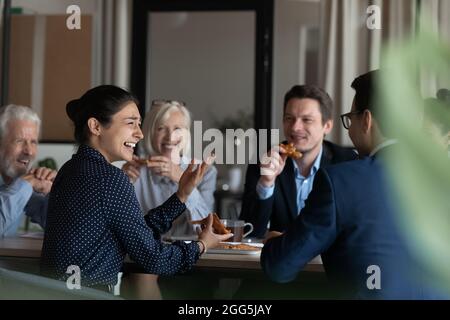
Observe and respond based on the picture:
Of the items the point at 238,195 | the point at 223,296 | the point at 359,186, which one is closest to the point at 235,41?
the point at 238,195

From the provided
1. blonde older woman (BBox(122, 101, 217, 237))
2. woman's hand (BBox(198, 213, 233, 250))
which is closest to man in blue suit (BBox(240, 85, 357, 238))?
blonde older woman (BBox(122, 101, 217, 237))

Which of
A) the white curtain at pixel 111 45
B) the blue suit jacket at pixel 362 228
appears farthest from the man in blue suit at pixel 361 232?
the white curtain at pixel 111 45

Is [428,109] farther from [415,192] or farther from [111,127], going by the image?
[111,127]

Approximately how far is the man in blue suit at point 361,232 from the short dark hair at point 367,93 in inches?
5.0

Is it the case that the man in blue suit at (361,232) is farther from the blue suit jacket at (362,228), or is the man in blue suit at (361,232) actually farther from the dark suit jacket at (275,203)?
the dark suit jacket at (275,203)

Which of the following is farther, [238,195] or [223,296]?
[238,195]

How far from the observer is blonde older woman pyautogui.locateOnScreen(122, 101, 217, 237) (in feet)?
8.93

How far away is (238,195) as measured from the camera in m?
6.07

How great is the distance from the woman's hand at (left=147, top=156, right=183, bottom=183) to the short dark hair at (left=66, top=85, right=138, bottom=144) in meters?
0.86

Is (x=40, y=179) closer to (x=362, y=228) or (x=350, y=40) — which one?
(x=362, y=228)

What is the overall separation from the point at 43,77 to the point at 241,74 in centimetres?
252

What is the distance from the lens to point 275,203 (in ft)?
8.93

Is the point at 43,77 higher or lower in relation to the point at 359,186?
higher
